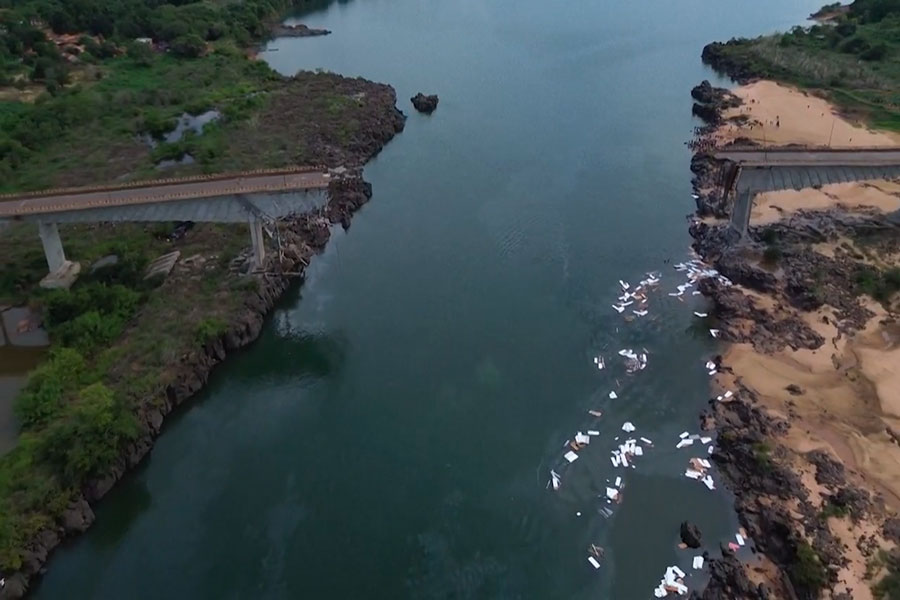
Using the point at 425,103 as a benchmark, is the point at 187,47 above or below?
above

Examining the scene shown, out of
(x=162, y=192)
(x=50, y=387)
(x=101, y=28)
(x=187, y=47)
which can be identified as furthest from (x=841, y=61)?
(x=101, y=28)

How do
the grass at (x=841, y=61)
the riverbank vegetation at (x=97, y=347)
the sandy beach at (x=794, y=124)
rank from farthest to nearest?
the grass at (x=841, y=61) < the sandy beach at (x=794, y=124) < the riverbank vegetation at (x=97, y=347)

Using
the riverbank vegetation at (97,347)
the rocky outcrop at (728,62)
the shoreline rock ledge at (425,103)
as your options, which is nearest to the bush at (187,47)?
the shoreline rock ledge at (425,103)

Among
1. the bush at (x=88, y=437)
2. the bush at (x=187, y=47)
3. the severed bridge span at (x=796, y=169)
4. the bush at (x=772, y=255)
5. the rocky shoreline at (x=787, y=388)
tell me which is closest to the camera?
the rocky shoreline at (x=787, y=388)

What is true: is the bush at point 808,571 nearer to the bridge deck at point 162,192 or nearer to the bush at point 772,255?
the bush at point 772,255

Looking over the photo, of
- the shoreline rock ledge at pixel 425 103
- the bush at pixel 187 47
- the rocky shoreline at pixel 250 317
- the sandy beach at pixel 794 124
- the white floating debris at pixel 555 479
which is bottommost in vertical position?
the white floating debris at pixel 555 479

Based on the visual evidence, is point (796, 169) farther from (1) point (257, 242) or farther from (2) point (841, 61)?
(2) point (841, 61)
